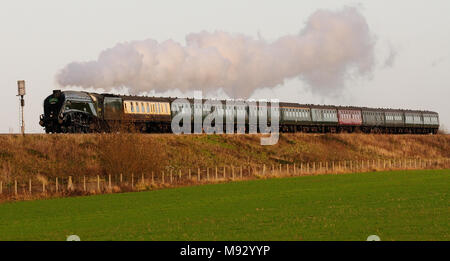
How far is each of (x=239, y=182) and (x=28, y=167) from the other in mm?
14557

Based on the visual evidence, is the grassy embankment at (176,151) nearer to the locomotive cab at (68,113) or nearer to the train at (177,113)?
the locomotive cab at (68,113)

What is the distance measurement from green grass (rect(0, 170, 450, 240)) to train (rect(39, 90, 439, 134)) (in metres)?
11.9

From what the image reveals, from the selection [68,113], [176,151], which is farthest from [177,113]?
[68,113]

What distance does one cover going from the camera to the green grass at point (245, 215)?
68.2 feet

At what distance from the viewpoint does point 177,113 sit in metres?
64.2

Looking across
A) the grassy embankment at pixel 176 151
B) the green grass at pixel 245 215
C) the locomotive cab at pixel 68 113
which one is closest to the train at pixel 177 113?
the locomotive cab at pixel 68 113

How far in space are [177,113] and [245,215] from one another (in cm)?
3876

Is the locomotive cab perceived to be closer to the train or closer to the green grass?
the train

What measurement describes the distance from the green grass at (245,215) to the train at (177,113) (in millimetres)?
11861

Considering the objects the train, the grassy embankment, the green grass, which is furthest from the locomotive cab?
the green grass

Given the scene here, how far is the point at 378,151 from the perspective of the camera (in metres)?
86.4

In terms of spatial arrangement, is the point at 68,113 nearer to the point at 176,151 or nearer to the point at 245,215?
the point at 176,151
